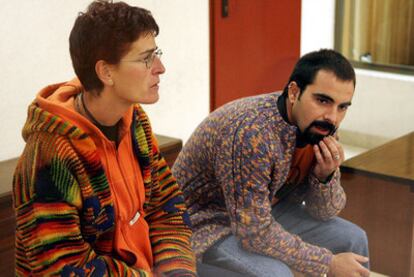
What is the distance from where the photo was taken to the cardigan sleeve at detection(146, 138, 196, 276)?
1.54 meters

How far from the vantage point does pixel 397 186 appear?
2256mm

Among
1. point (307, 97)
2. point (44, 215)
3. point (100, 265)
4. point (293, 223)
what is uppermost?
point (307, 97)

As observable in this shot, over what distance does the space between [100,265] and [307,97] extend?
29.1 inches

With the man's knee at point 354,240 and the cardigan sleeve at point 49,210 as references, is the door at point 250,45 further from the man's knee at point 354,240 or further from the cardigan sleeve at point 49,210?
the cardigan sleeve at point 49,210

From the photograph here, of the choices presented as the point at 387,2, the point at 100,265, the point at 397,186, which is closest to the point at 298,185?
the point at 397,186

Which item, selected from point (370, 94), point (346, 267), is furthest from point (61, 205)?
point (370, 94)

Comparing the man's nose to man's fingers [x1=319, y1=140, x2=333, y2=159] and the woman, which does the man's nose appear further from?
the woman

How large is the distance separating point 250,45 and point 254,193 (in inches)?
59.6

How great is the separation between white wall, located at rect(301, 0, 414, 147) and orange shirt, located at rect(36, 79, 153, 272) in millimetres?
1958

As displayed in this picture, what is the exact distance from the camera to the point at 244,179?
1.68m

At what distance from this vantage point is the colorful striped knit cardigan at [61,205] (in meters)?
1.28

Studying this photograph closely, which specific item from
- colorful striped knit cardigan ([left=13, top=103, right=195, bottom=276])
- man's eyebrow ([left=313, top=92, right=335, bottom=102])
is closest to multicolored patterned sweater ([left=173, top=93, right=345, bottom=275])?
man's eyebrow ([left=313, top=92, right=335, bottom=102])

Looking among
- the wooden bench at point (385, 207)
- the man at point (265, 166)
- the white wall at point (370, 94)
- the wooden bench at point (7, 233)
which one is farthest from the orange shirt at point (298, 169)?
the white wall at point (370, 94)

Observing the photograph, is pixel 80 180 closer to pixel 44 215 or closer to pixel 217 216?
pixel 44 215
